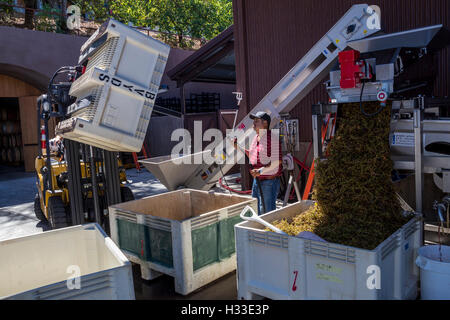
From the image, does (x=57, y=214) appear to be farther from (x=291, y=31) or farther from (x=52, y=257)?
(x=291, y=31)

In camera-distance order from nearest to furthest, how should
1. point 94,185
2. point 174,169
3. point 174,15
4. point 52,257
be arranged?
point 52,257
point 94,185
point 174,169
point 174,15

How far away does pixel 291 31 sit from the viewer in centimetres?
799

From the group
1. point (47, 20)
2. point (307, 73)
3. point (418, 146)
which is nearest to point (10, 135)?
point (47, 20)

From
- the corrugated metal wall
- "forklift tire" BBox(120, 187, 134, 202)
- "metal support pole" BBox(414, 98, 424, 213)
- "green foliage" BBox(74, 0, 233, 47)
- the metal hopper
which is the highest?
"green foliage" BBox(74, 0, 233, 47)

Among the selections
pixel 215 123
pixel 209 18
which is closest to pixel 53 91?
pixel 215 123

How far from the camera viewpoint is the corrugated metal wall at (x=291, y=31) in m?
6.14

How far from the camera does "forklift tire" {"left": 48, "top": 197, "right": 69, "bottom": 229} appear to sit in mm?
6005

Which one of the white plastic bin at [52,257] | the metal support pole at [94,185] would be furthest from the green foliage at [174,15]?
the white plastic bin at [52,257]

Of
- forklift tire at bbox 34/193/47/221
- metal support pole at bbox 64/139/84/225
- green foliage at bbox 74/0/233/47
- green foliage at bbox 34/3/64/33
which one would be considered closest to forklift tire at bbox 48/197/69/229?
metal support pole at bbox 64/139/84/225

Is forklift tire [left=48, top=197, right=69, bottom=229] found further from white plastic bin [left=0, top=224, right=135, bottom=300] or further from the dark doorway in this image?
the dark doorway

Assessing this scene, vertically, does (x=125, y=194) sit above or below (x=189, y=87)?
below

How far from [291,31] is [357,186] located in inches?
206

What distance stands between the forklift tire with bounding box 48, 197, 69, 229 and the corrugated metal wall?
4717mm
